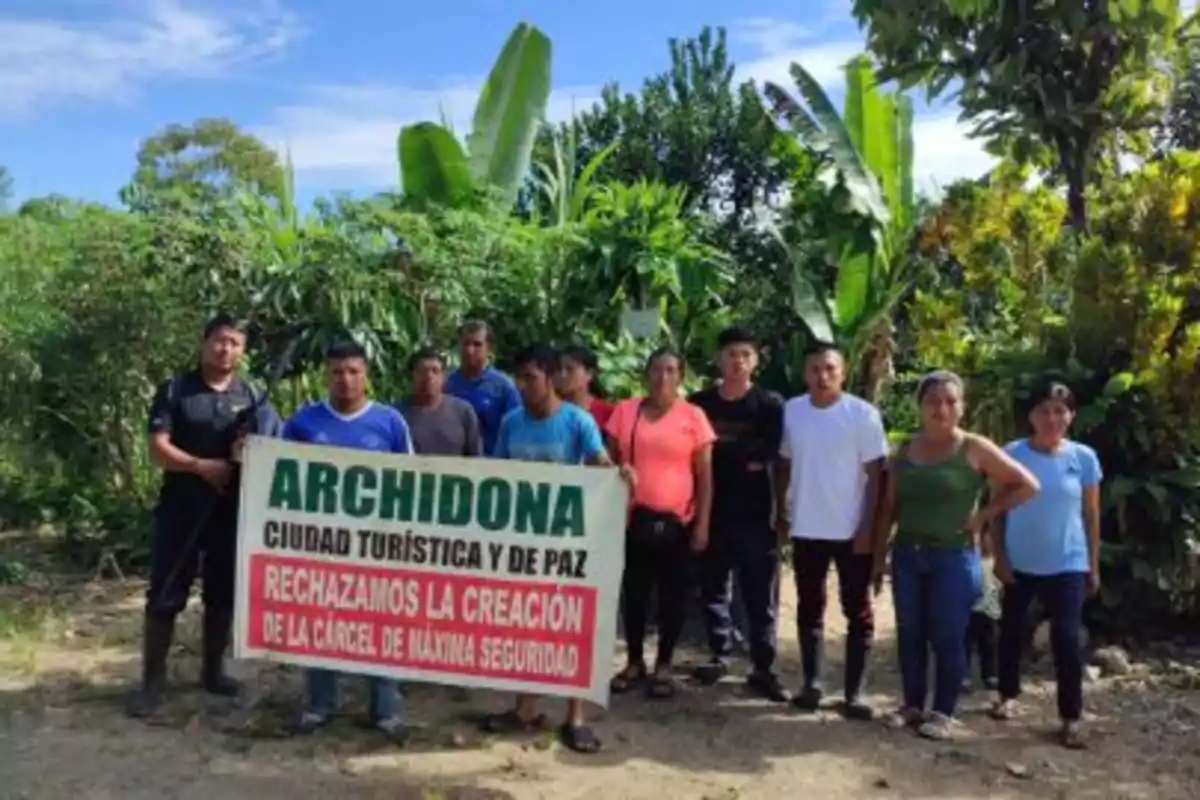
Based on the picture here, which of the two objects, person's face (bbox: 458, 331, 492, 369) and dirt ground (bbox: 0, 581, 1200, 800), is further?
person's face (bbox: 458, 331, 492, 369)

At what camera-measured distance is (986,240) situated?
28.8ft

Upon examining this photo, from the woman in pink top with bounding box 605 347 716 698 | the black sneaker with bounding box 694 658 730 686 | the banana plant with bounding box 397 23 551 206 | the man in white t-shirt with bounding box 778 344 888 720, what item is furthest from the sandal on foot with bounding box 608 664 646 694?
the banana plant with bounding box 397 23 551 206

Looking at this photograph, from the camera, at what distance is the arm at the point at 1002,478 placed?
18.0ft

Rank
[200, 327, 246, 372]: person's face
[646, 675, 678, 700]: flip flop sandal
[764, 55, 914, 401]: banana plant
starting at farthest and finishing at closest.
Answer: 1. [764, 55, 914, 401]: banana plant
2. [646, 675, 678, 700]: flip flop sandal
3. [200, 327, 246, 372]: person's face

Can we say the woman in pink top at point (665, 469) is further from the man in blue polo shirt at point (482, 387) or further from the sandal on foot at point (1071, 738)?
the sandal on foot at point (1071, 738)

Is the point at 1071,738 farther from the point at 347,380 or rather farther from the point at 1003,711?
the point at 347,380

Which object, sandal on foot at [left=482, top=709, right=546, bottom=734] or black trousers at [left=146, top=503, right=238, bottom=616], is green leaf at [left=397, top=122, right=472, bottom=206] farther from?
sandal on foot at [left=482, top=709, right=546, bottom=734]

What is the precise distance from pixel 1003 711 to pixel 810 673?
88 cm

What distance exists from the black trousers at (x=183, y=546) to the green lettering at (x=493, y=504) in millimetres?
1133

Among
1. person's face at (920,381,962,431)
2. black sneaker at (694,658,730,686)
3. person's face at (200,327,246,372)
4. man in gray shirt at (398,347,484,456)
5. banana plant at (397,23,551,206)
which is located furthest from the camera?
banana plant at (397,23,551,206)

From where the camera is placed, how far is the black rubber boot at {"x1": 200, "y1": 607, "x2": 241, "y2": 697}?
19.9ft

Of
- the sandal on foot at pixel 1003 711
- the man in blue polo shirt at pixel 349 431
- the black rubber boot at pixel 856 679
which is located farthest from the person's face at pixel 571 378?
the sandal on foot at pixel 1003 711

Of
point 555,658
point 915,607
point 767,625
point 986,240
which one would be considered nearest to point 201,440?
point 555,658

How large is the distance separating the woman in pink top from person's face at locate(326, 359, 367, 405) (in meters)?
1.16
